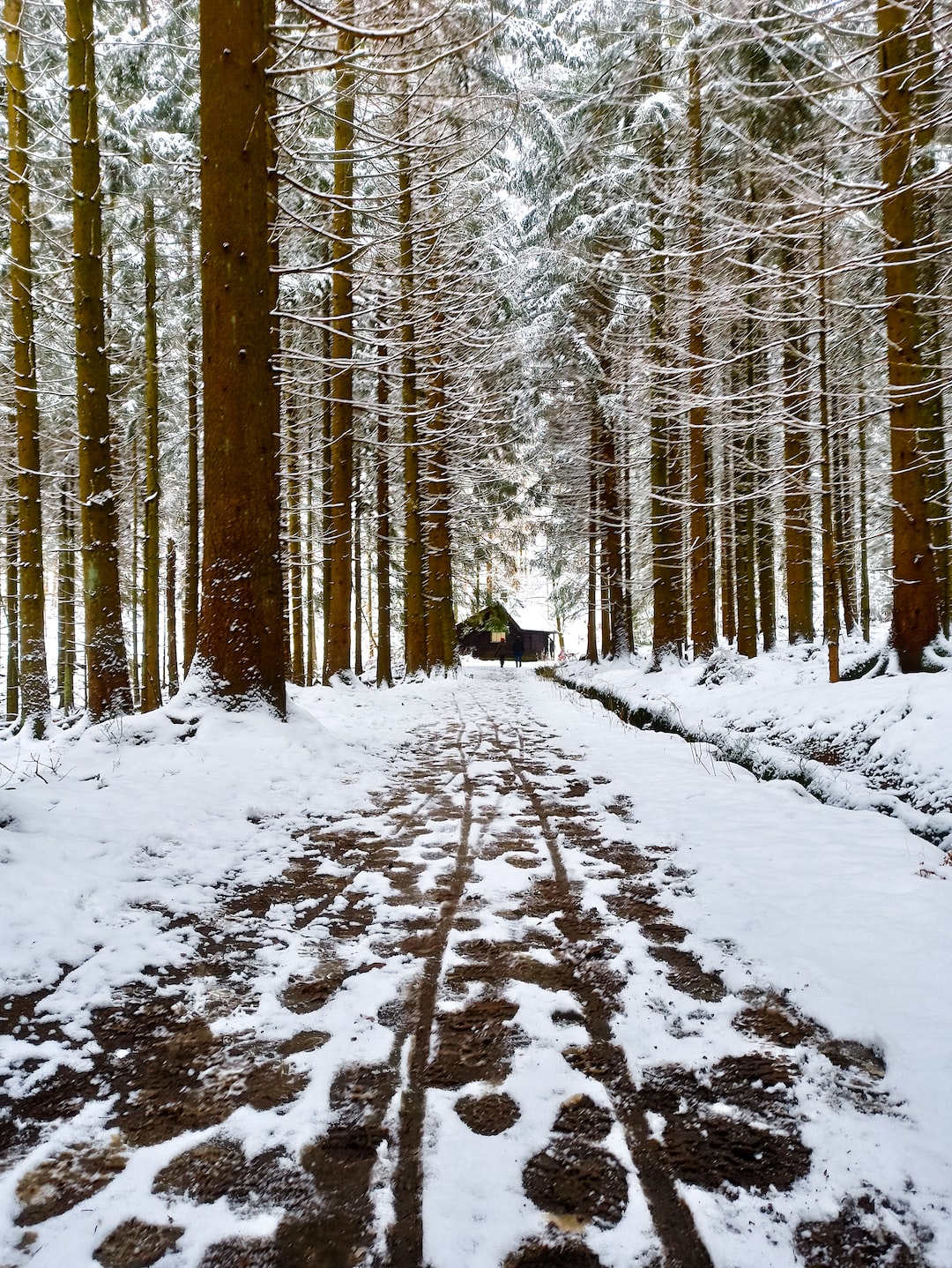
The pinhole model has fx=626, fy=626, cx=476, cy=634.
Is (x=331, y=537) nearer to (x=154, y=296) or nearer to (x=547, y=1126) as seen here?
(x=154, y=296)

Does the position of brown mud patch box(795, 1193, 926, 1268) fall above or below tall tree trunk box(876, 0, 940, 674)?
below

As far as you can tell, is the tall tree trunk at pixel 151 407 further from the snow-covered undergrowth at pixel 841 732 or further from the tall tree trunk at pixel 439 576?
the snow-covered undergrowth at pixel 841 732

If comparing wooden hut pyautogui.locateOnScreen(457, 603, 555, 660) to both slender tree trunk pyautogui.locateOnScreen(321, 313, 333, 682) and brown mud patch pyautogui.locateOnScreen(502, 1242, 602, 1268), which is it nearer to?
slender tree trunk pyautogui.locateOnScreen(321, 313, 333, 682)

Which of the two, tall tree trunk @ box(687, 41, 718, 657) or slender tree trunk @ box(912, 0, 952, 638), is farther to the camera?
tall tree trunk @ box(687, 41, 718, 657)

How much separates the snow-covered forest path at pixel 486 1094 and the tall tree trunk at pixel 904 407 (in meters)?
3.69

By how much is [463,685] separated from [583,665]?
16.0 ft

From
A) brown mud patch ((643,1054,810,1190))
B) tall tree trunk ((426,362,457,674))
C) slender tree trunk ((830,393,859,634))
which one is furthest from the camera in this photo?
tall tree trunk ((426,362,457,674))

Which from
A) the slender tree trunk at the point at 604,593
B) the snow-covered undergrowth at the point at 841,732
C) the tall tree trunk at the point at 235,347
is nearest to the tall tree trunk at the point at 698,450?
the snow-covered undergrowth at the point at 841,732

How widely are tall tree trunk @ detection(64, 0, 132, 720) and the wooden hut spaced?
3594 cm

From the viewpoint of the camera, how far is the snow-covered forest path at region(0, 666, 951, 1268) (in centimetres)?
135

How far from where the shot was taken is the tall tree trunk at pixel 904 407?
20.2ft

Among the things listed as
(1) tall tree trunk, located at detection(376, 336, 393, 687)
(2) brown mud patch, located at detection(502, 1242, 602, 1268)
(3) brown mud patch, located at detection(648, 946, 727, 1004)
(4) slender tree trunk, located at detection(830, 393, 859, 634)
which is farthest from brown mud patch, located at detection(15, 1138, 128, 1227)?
(1) tall tree trunk, located at detection(376, 336, 393, 687)

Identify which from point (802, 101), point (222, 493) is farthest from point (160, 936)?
point (802, 101)

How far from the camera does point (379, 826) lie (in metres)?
4.51
